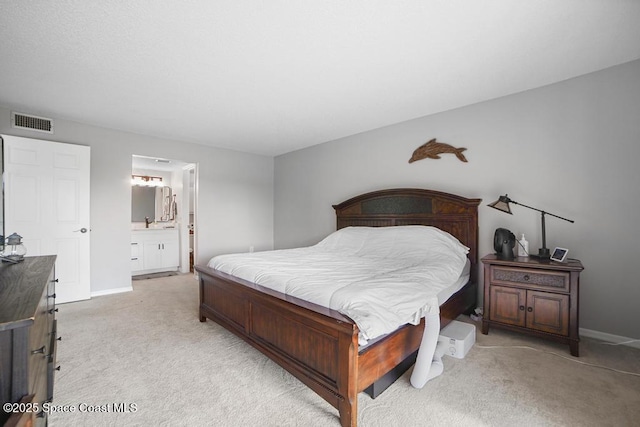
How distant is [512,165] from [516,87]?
77 cm

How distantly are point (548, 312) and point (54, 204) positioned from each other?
214 inches

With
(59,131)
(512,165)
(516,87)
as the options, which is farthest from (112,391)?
(516,87)

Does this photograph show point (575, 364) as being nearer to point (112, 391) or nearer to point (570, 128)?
→ point (570, 128)

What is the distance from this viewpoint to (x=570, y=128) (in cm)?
267

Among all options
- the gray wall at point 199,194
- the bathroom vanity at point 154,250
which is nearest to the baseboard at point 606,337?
the gray wall at point 199,194

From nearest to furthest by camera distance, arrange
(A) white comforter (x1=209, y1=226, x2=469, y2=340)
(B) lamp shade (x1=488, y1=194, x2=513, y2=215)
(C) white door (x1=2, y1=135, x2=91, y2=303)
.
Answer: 1. (A) white comforter (x1=209, y1=226, x2=469, y2=340)
2. (B) lamp shade (x1=488, y1=194, x2=513, y2=215)
3. (C) white door (x1=2, y1=135, x2=91, y2=303)

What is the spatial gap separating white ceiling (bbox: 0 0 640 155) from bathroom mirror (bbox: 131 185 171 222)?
2804mm

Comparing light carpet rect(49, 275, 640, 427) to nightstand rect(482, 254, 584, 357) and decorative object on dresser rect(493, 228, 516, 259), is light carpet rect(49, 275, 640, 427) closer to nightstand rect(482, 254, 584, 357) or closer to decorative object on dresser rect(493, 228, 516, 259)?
nightstand rect(482, 254, 584, 357)

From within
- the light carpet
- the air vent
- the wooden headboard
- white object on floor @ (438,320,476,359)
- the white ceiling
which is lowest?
the light carpet

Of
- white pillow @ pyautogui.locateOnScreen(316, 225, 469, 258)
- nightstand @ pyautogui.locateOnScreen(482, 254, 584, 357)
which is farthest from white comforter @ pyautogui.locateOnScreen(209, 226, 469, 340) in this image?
nightstand @ pyautogui.locateOnScreen(482, 254, 584, 357)

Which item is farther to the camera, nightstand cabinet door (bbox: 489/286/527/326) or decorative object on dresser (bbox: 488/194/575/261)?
decorative object on dresser (bbox: 488/194/575/261)

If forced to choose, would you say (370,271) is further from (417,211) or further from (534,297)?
(417,211)

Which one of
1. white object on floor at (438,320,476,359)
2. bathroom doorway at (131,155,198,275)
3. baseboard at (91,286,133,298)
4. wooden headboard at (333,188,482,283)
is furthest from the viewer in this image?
bathroom doorway at (131,155,198,275)

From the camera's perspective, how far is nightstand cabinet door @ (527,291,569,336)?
226 centimetres
